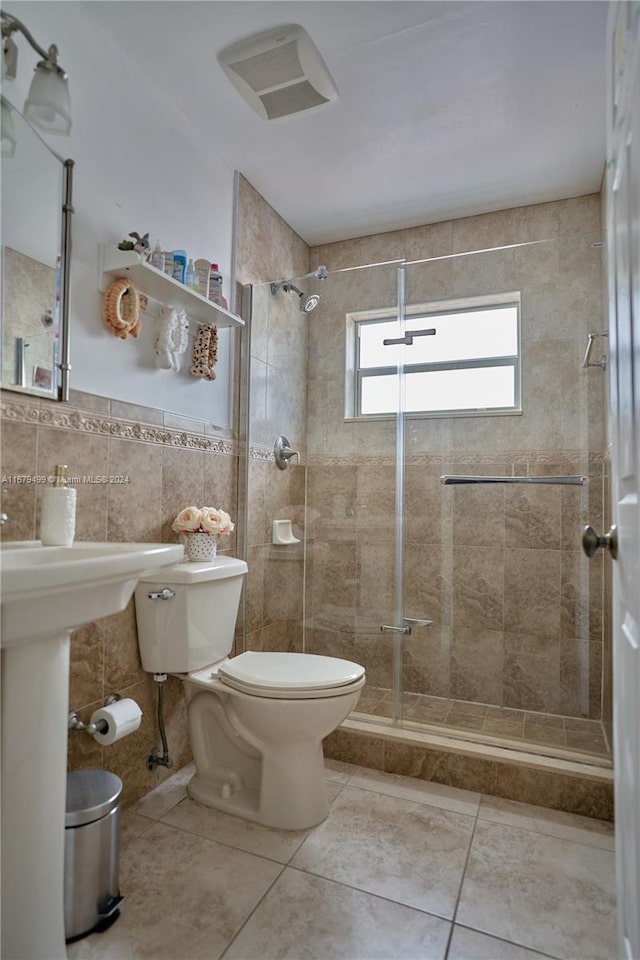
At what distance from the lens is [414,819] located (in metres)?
1.67

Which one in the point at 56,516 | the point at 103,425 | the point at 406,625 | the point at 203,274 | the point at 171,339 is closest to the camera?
the point at 56,516

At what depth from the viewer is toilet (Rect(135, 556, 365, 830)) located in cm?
158

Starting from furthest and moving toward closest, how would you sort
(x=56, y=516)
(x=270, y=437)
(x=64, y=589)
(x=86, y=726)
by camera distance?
1. (x=270, y=437)
2. (x=86, y=726)
3. (x=56, y=516)
4. (x=64, y=589)

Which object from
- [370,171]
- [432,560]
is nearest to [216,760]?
[432,560]

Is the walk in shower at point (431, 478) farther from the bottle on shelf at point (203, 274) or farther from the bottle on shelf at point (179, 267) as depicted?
the bottle on shelf at point (179, 267)

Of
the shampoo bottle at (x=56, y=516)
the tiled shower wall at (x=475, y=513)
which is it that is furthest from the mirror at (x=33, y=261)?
the tiled shower wall at (x=475, y=513)

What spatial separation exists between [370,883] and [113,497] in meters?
1.27

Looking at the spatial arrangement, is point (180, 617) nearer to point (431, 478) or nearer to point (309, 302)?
point (431, 478)

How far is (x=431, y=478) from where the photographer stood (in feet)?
7.79

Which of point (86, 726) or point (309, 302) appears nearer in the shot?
point (86, 726)

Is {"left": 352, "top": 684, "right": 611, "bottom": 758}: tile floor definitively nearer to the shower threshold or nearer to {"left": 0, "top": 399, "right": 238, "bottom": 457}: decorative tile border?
the shower threshold

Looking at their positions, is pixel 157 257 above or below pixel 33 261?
above

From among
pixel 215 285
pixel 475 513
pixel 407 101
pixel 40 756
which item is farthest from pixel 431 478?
pixel 40 756

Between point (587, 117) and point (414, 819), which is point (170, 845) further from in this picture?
point (587, 117)
